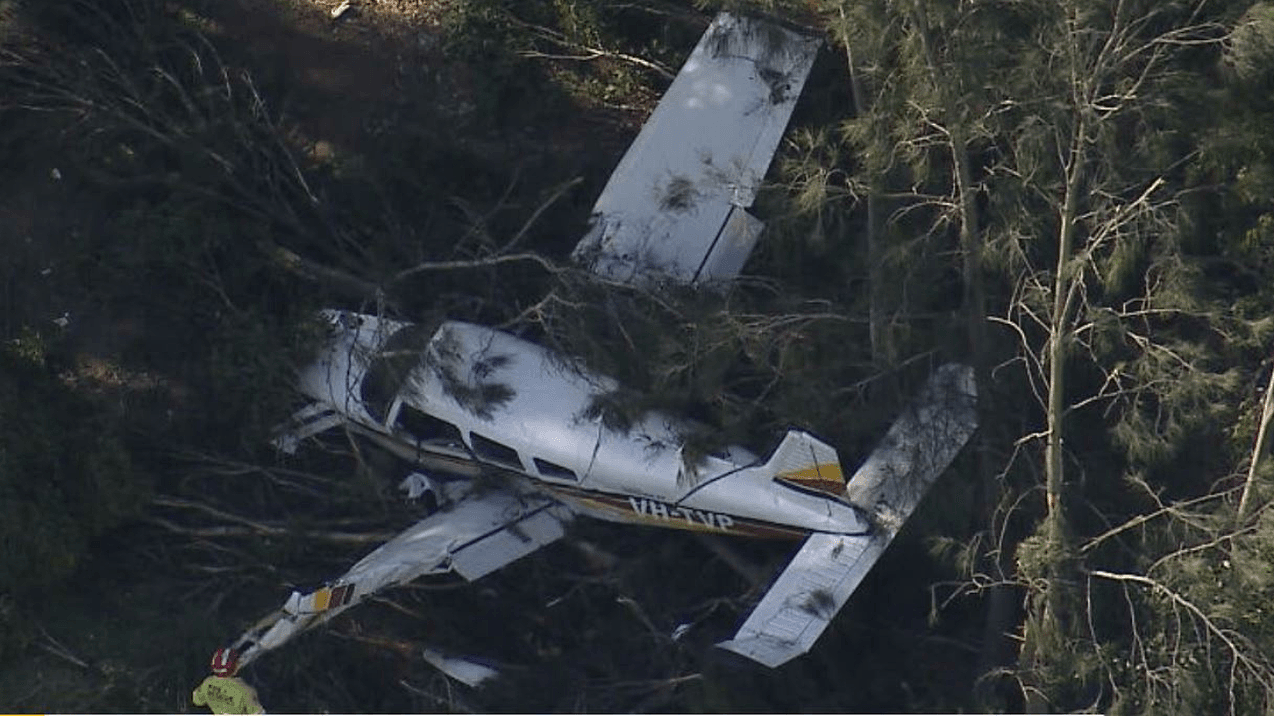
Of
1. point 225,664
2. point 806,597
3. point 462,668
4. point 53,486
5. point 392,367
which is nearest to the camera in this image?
point 806,597

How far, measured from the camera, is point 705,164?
1938 cm

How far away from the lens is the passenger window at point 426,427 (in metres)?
18.7

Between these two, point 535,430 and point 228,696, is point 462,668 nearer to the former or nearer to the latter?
point 228,696

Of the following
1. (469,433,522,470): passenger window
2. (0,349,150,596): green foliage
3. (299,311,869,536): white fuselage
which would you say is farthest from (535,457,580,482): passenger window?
(0,349,150,596): green foliage

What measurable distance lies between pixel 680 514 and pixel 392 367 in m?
3.00

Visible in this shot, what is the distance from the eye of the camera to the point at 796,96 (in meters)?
19.5

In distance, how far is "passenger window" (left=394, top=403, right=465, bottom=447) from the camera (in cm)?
1869

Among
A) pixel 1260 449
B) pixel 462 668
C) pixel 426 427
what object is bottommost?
pixel 462 668

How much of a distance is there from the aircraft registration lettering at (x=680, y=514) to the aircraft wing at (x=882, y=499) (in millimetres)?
804

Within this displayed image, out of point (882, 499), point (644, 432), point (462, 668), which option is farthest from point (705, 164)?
point (462, 668)

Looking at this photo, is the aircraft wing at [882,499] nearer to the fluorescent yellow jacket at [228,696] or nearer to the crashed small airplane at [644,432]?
the crashed small airplane at [644,432]

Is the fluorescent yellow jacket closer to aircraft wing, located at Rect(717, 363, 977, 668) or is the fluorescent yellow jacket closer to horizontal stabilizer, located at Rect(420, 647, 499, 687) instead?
horizontal stabilizer, located at Rect(420, 647, 499, 687)

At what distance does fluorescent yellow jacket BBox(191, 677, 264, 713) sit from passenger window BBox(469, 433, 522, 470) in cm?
301

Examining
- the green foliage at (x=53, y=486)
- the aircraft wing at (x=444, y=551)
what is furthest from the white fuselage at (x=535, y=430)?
the green foliage at (x=53, y=486)
